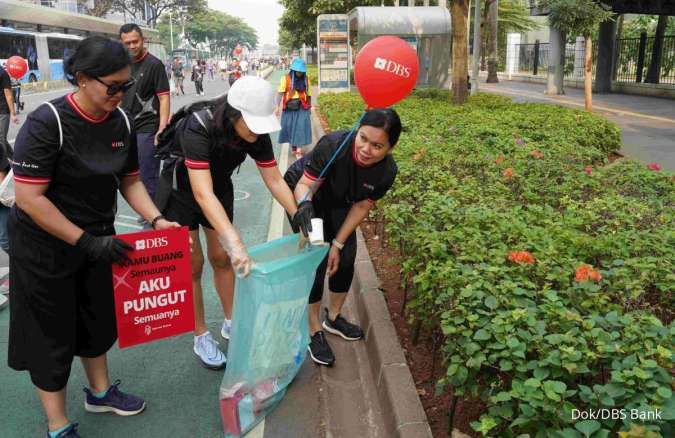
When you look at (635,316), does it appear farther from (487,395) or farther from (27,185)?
(27,185)

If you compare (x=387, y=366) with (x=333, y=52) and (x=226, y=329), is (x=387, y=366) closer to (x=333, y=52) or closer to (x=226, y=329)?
(x=226, y=329)

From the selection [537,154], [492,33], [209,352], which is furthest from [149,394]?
[492,33]

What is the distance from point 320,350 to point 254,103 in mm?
1485

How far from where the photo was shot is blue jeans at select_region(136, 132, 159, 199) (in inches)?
191

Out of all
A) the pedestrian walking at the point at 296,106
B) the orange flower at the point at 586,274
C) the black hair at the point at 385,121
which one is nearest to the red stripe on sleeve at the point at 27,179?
the black hair at the point at 385,121

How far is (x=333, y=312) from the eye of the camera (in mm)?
3551

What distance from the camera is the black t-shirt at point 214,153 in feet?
8.50

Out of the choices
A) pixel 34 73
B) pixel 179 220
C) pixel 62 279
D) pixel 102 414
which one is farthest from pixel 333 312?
pixel 34 73

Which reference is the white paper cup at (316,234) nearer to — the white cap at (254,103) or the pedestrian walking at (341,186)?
the pedestrian walking at (341,186)

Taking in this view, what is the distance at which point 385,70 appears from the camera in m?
3.19

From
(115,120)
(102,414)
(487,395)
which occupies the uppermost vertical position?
(115,120)

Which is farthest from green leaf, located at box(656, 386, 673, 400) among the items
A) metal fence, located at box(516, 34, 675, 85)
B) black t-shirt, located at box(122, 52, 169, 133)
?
metal fence, located at box(516, 34, 675, 85)

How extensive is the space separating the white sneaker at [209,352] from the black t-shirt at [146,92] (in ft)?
7.43

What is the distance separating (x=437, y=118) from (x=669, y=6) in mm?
15034
